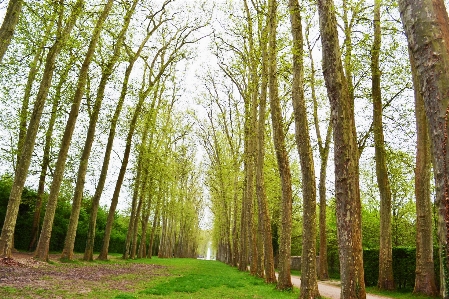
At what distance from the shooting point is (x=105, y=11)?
17.5 meters

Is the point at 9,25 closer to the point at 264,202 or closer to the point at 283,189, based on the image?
the point at 283,189

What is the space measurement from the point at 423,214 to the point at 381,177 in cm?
276

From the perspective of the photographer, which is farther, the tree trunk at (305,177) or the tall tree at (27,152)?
the tall tree at (27,152)

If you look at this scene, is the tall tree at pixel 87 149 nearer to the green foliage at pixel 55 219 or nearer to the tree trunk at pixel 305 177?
the green foliage at pixel 55 219

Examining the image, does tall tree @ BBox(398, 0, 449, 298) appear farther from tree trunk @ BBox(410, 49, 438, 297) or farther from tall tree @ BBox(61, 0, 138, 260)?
tall tree @ BBox(61, 0, 138, 260)

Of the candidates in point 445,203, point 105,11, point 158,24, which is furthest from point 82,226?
point 445,203

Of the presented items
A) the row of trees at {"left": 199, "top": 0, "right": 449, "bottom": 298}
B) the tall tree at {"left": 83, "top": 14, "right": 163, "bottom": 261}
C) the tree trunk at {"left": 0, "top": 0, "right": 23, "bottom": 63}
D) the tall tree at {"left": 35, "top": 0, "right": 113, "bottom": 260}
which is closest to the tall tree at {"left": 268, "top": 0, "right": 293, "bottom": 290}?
the row of trees at {"left": 199, "top": 0, "right": 449, "bottom": 298}

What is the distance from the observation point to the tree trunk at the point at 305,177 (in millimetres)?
9625

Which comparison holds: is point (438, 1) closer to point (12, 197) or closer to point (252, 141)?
point (12, 197)

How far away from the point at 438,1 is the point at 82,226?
38548 millimetres

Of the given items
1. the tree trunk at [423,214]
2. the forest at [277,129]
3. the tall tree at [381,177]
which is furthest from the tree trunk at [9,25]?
the tree trunk at [423,214]

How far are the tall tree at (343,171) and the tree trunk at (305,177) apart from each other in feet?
11.0

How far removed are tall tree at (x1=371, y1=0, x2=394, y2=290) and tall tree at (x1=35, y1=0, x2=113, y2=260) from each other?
42.1ft

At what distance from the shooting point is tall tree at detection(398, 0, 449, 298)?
283 cm
